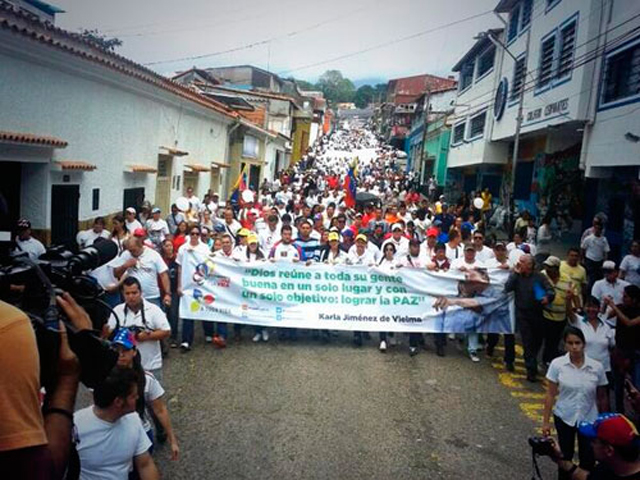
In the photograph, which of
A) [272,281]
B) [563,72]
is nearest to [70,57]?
[272,281]

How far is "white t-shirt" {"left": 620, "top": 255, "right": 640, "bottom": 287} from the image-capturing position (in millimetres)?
9125

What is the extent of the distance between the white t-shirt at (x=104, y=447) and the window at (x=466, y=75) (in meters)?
28.9

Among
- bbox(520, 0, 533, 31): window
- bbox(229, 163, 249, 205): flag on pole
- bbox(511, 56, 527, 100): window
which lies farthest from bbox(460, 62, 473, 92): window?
bbox(229, 163, 249, 205): flag on pole

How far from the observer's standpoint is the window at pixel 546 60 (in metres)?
16.0

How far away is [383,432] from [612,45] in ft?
36.4

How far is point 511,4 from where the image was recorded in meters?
21.2

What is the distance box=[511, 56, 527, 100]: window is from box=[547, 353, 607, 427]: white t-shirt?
16384 mm

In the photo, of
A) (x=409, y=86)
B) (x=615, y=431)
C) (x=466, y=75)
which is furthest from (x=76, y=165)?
(x=409, y=86)

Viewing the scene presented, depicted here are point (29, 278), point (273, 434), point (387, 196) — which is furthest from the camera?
point (387, 196)

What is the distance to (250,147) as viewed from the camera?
89.0 feet

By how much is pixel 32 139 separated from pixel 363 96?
155m

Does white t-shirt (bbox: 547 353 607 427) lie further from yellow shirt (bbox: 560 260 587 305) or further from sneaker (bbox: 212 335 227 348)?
sneaker (bbox: 212 335 227 348)

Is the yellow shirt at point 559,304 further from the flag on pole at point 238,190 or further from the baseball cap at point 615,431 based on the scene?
the flag on pole at point 238,190

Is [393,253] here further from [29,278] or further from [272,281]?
[29,278]
